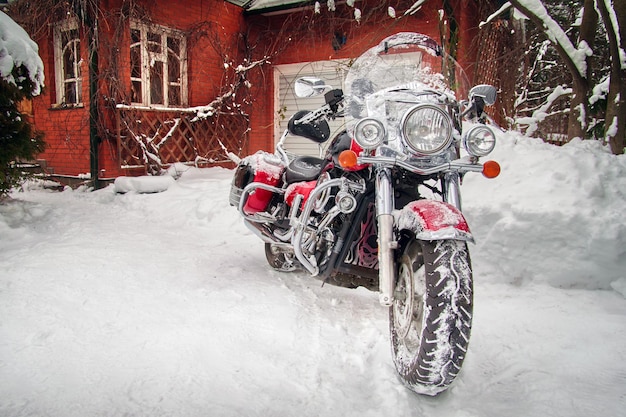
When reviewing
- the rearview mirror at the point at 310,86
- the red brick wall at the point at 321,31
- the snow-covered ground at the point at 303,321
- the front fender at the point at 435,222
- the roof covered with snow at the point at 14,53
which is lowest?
the snow-covered ground at the point at 303,321

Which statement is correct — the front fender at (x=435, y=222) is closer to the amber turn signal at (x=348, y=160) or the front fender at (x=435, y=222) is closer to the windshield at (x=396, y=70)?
the amber turn signal at (x=348, y=160)

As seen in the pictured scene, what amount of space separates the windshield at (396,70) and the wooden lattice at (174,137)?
20.7ft

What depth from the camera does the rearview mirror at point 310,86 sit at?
2654 millimetres

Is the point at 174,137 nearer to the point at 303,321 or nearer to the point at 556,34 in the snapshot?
the point at 556,34

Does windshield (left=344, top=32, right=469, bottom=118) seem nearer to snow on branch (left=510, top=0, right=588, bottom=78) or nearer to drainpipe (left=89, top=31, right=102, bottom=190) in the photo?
snow on branch (left=510, top=0, right=588, bottom=78)

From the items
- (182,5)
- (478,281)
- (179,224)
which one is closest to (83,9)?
(182,5)

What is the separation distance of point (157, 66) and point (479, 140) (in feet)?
27.6

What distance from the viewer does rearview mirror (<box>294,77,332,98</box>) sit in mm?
2654

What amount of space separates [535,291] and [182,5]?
345 inches

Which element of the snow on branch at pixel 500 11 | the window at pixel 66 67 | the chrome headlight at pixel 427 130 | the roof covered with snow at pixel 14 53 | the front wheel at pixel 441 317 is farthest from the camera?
the window at pixel 66 67

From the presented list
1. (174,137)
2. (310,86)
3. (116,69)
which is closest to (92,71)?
(116,69)

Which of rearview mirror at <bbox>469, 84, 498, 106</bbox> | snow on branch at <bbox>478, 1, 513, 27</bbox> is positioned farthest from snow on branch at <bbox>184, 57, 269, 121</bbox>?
rearview mirror at <bbox>469, 84, 498, 106</bbox>

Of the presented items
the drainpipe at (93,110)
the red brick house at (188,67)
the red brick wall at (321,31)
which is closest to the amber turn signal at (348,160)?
the red brick house at (188,67)

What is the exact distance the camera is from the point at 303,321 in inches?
111
